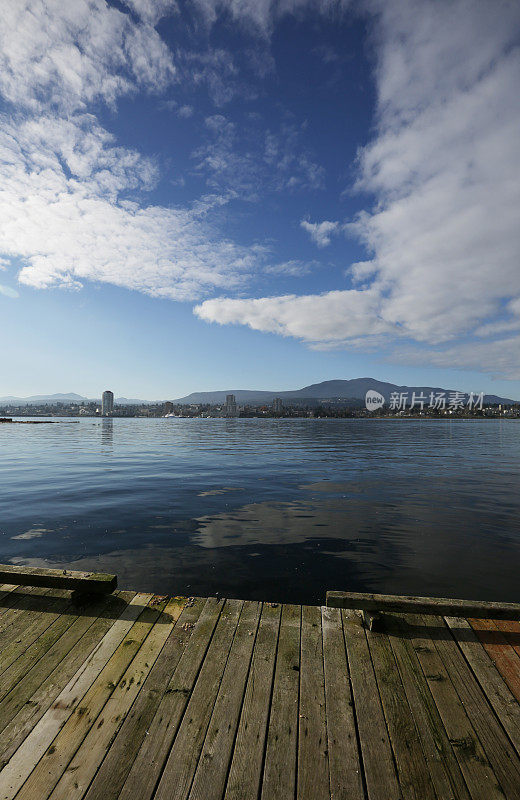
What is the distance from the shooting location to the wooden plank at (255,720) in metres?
3.09

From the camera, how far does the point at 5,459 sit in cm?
3375

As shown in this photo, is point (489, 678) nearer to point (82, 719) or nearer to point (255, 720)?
point (255, 720)

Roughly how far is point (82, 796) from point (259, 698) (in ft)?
5.73

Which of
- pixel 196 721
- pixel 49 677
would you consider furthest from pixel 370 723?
pixel 49 677

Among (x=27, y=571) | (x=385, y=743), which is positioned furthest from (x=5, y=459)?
(x=385, y=743)

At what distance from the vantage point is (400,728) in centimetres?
360

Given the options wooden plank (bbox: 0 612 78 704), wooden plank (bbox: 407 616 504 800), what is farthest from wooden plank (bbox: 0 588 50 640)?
wooden plank (bbox: 407 616 504 800)

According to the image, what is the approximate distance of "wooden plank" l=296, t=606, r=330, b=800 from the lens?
121 inches

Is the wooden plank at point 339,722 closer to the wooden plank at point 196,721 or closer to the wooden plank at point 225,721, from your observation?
the wooden plank at point 225,721

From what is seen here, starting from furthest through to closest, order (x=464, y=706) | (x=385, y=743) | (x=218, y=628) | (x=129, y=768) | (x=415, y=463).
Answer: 1. (x=415, y=463)
2. (x=218, y=628)
3. (x=464, y=706)
4. (x=385, y=743)
5. (x=129, y=768)

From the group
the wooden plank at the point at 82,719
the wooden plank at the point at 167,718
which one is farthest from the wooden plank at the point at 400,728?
the wooden plank at the point at 82,719

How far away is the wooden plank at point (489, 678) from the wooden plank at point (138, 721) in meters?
3.54

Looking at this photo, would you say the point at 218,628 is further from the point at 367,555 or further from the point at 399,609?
the point at 367,555

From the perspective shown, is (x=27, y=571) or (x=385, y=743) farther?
(x=27, y=571)
